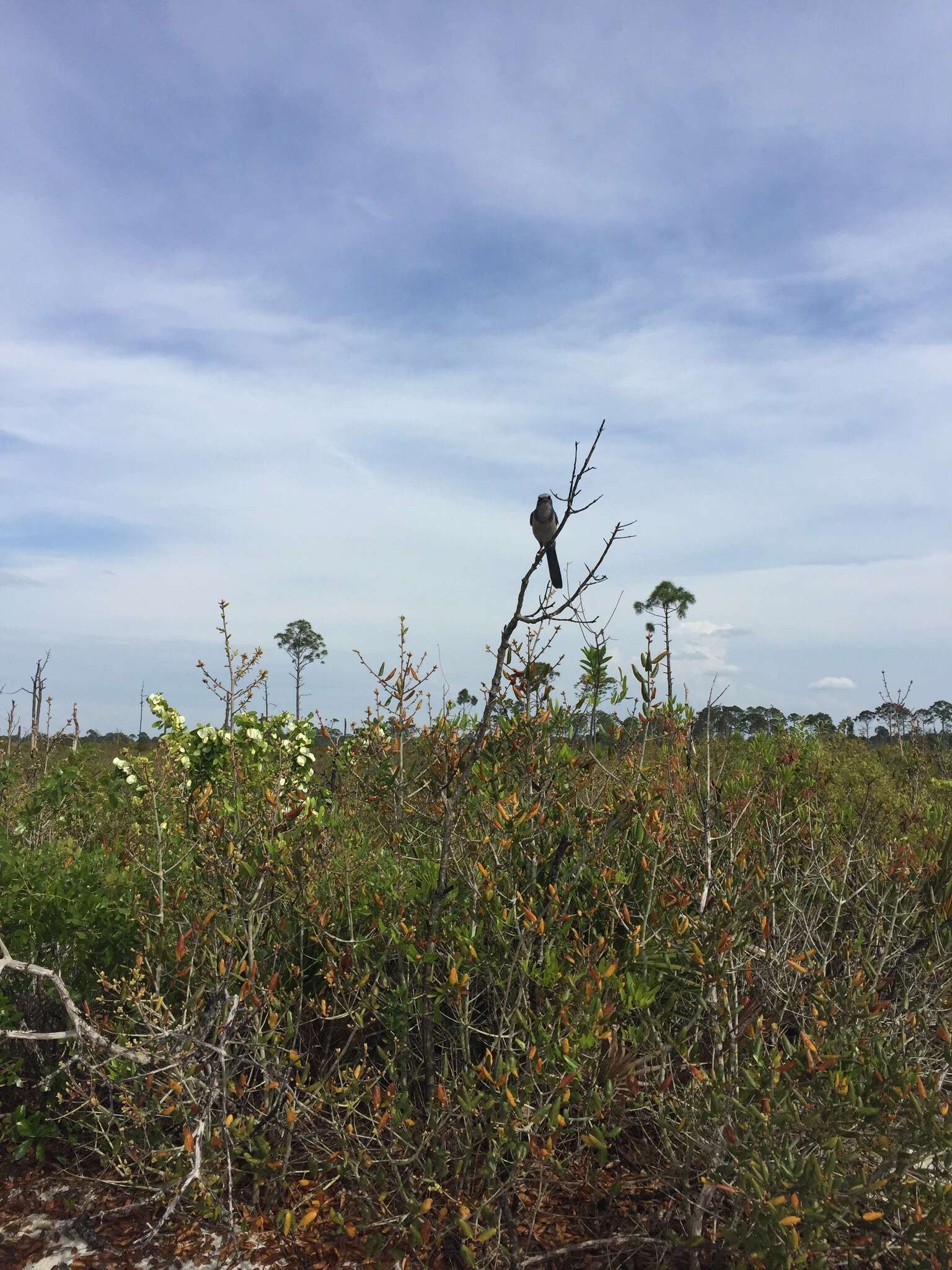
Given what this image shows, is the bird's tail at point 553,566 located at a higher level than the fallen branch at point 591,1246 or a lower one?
higher

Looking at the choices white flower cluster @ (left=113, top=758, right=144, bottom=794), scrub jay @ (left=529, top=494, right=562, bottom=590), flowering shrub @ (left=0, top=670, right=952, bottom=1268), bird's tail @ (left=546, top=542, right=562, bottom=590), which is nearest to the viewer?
flowering shrub @ (left=0, top=670, right=952, bottom=1268)

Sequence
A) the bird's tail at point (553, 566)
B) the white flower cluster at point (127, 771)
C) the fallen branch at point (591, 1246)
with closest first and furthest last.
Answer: the fallen branch at point (591, 1246)
the bird's tail at point (553, 566)
the white flower cluster at point (127, 771)

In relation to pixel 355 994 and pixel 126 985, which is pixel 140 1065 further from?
pixel 355 994

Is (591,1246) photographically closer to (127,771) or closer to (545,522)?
(545,522)

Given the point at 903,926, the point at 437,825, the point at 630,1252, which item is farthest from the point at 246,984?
the point at 903,926

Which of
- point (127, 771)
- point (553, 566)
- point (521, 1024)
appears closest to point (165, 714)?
point (127, 771)

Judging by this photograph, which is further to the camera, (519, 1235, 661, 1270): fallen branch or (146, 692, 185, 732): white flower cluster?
(146, 692, 185, 732): white flower cluster

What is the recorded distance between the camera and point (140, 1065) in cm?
355

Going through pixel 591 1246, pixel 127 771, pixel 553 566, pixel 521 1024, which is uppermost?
pixel 553 566

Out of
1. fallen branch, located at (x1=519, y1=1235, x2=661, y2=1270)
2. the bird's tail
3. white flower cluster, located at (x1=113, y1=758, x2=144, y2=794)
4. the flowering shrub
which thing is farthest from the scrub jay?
white flower cluster, located at (x1=113, y1=758, x2=144, y2=794)

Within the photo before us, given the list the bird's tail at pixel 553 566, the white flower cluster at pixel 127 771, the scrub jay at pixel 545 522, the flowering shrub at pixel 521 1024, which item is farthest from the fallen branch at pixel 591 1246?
the white flower cluster at pixel 127 771

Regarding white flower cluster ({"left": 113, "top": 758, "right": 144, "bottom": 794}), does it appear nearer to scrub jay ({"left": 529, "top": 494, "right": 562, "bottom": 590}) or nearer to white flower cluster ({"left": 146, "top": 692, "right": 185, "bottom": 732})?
white flower cluster ({"left": 146, "top": 692, "right": 185, "bottom": 732})

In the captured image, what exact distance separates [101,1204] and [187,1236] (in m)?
0.43

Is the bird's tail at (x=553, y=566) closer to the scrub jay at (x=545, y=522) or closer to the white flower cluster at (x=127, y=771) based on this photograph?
the scrub jay at (x=545, y=522)
